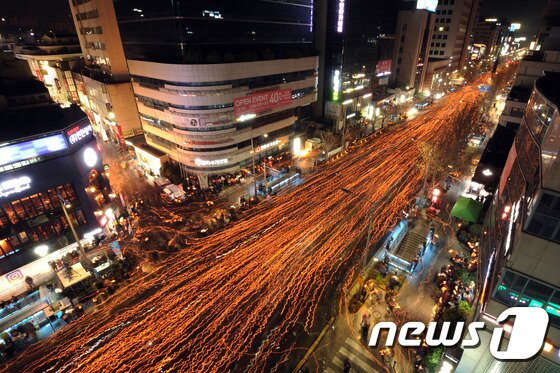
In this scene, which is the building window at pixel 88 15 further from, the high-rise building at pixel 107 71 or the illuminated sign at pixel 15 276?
the illuminated sign at pixel 15 276

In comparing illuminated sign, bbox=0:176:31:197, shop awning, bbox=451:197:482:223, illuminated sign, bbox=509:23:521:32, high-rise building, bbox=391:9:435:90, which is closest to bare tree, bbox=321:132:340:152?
shop awning, bbox=451:197:482:223

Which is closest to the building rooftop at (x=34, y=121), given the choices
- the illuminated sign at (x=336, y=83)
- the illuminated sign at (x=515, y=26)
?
the illuminated sign at (x=336, y=83)

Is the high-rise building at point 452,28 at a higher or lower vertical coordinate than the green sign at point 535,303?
higher

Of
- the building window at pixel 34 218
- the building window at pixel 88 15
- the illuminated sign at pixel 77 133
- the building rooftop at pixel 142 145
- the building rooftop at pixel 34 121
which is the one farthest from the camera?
the building window at pixel 88 15

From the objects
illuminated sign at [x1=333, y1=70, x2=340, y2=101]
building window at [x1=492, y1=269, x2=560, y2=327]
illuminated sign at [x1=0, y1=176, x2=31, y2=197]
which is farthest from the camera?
illuminated sign at [x1=333, y1=70, x2=340, y2=101]

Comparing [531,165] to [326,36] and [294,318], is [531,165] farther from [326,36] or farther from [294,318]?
[326,36]

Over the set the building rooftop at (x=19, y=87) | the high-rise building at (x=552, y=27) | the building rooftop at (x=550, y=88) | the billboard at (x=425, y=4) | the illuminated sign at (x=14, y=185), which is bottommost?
the illuminated sign at (x=14, y=185)

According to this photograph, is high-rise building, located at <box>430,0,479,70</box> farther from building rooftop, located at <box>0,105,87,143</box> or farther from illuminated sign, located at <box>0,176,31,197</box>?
illuminated sign, located at <box>0,176,31,197</box>
